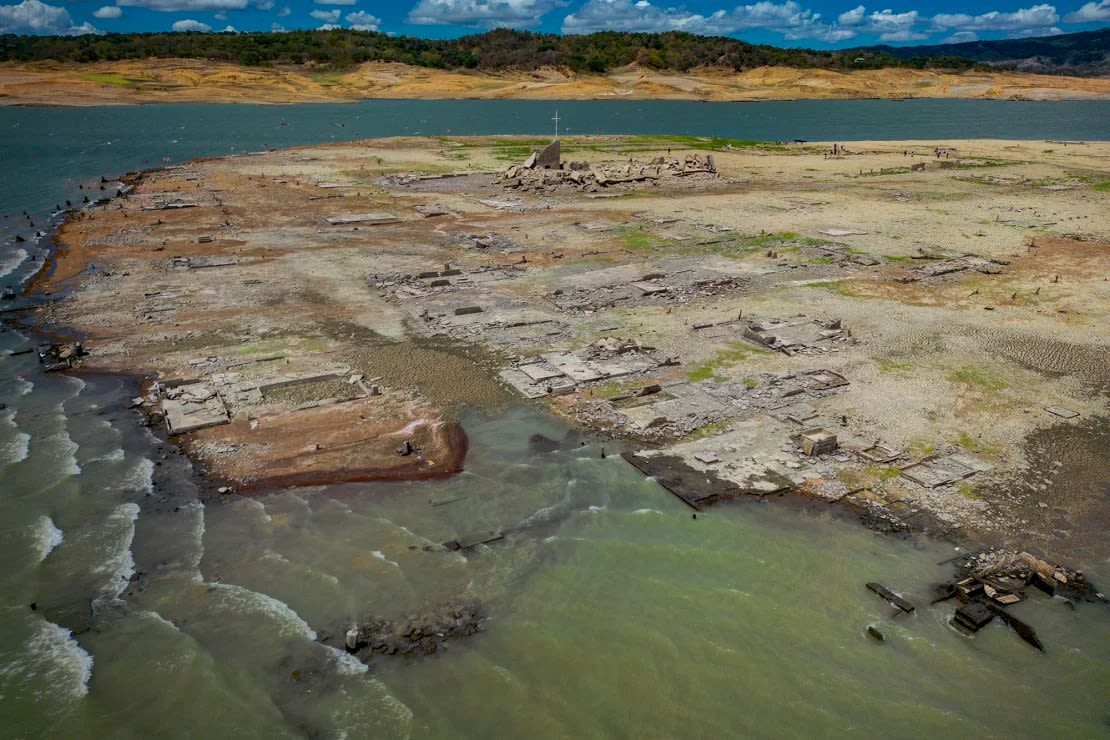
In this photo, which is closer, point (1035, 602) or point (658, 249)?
point (1035, 602)

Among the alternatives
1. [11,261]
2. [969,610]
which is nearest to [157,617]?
[969,610]

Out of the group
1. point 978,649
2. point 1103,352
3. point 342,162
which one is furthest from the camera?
point 342,162

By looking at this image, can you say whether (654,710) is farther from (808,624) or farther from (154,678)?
(154,678)

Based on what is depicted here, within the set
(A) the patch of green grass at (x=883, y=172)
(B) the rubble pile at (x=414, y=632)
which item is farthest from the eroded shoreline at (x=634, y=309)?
(A) the patch of green grass at (x=883, y=172)

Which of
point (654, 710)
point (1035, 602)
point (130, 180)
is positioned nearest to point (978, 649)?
point (1035, 602)

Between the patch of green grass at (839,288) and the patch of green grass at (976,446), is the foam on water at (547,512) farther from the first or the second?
the patch of green grass at (839,288)

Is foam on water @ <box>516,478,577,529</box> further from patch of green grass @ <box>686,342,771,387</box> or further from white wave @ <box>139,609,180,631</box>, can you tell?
patch of green grass @ <box>686,342,771,387</box>

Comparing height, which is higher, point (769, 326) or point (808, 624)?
point (769, 326)
